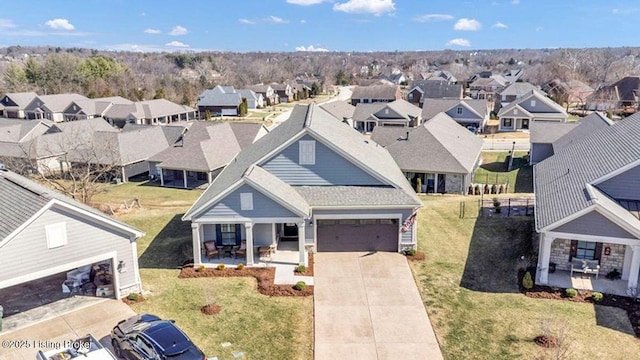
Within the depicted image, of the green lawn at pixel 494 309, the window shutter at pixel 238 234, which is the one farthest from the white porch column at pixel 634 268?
the window shutter at pixel 238 234

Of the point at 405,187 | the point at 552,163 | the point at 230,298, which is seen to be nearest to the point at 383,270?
the point at 405,187

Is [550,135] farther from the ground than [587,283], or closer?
farther from the ground

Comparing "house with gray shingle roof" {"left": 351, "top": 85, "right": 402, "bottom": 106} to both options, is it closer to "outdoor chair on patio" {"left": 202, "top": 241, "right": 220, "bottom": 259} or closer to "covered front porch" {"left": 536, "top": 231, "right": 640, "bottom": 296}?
"covered front porch" {"left": 536, "top": 231, "right": 640, "bottom": 296}

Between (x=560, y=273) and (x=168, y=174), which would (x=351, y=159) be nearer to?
(x=560, y=273)

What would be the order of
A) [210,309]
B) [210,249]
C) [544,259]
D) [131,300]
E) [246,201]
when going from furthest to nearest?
[210,249] → [246,201] → [544,259] → [131,300] → [210,309]

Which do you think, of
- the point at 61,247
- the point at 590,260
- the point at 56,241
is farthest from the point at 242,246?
the point at 590,260

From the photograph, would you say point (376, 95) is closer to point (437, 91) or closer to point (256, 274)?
point (437, 91)

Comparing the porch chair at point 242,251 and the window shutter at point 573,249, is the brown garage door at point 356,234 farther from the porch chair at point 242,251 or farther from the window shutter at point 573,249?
the window shutter at point 573,249
